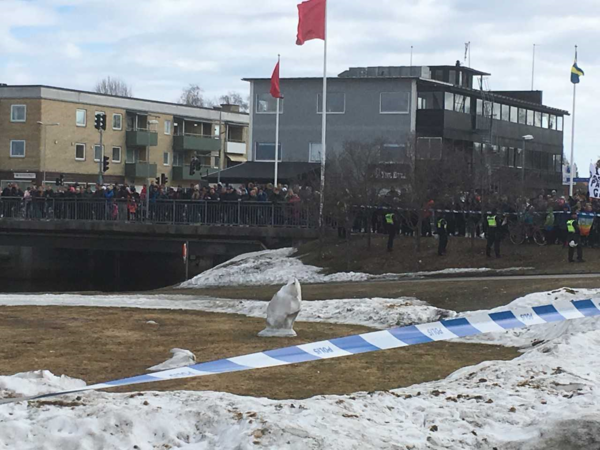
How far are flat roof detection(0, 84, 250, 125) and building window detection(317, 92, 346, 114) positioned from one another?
81.8 ft

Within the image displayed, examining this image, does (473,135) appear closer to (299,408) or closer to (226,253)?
(226,253)

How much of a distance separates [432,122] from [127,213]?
25524 millimetres

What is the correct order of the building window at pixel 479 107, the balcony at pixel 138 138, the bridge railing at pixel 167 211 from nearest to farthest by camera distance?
the bridge railing at pixel 167 211 < the building window at pixel 479 107 < the balcony at pixel 138 138

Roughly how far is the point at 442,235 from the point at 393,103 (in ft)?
101

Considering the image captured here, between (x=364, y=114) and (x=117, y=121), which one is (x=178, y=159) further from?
(x=364, y=114)

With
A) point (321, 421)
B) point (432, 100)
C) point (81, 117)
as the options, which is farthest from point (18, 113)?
point (321, 421)

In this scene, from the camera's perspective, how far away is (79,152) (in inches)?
3174

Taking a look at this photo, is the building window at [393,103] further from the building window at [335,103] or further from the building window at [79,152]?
the building window at [79,152]

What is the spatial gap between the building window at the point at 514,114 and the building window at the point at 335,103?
51.9 feet

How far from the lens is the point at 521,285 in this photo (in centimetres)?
2217

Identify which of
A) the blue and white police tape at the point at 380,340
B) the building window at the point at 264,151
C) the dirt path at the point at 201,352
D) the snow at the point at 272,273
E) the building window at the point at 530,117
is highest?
the building window at the point at 530,117

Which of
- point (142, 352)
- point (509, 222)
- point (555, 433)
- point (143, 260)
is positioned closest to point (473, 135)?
point (143, 260)

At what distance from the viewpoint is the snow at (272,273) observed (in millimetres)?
30938

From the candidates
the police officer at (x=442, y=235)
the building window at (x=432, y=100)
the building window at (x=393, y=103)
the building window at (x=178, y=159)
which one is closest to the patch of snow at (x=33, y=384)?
the police officer at (x=442, y=235)
